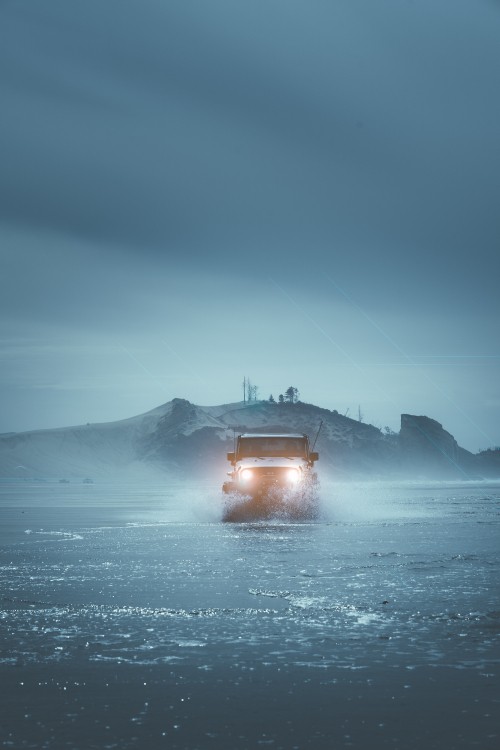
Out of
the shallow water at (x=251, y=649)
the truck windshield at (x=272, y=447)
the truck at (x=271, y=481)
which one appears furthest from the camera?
the truck windshield at (x=272, y=447)

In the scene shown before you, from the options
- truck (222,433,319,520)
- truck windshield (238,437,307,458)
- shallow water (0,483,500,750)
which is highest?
truck windshield (238,437,307,458)

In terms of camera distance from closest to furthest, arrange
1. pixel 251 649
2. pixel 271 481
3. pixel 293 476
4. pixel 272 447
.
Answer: pixel 251 649
pixel 271 481
pixel 293 476
pixel 272 447

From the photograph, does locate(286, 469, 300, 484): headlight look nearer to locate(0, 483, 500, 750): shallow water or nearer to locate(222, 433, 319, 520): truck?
locate(222, 433, 319, 520): truck

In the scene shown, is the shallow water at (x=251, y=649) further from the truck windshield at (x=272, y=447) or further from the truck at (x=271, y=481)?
the truck windshield at (x=272, y=447)

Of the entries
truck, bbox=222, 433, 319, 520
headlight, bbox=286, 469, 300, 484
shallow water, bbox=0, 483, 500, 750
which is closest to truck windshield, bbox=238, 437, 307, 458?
truck, bbox=222, 433, 319, 520

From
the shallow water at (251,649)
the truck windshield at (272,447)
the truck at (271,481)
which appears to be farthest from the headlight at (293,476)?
the shallow water at (251,649)

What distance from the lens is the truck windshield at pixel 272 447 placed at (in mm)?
29125

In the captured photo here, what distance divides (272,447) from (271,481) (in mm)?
1959

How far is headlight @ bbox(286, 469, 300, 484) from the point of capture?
27.7m

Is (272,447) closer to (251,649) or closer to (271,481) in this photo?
(271,481)

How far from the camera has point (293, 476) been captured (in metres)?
27.8

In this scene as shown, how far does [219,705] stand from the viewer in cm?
617

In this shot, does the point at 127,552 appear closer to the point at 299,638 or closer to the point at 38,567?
the point at 38,567

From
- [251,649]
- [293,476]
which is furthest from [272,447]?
[251,649]
